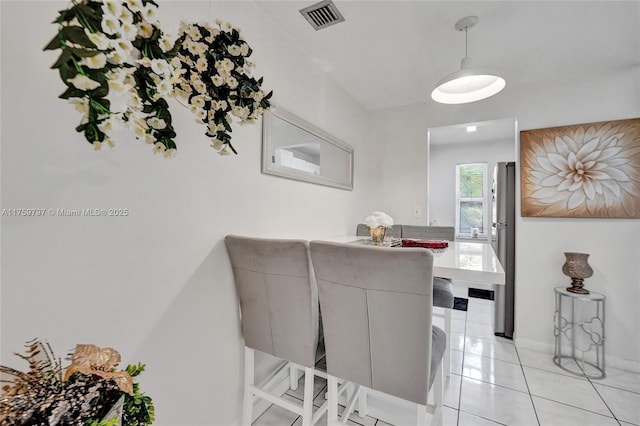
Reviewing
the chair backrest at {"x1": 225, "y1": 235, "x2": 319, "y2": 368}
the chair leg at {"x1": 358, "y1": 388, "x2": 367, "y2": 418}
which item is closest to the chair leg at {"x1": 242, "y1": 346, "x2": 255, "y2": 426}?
the chair backrest at {"x1": 225, "y1": 235, "x2": 319, "y2": 368}

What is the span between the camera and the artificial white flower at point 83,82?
1.64 ft

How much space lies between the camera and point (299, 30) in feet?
5.90

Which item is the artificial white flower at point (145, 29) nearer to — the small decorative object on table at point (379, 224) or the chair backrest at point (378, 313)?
the chair backrest at point (378, 313)

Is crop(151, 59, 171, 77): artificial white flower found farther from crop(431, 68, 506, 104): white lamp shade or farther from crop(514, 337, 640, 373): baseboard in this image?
crop(514, 337, 640, 373): baseboard

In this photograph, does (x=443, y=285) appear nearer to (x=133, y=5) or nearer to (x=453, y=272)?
(x=453, y=272)

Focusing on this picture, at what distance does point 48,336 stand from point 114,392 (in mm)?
425

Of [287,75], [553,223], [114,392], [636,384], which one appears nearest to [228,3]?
[287,75]

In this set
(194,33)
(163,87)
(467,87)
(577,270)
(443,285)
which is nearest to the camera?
(163,87)

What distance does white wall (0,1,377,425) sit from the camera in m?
0.76

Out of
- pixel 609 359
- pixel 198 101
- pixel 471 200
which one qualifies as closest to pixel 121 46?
pixel 198 101

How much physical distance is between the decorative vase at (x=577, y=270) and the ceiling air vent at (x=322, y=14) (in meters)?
2.56

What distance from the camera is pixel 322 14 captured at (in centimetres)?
164

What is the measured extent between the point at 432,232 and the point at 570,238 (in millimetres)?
1230

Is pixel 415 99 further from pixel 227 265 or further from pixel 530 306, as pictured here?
pixel 227 265
